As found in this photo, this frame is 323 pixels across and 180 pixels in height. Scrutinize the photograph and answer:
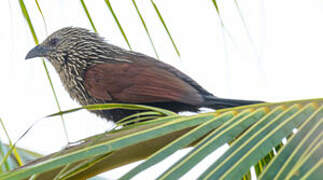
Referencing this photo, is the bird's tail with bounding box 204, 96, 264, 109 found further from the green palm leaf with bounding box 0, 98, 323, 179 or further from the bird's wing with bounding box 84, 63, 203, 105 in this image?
the green palm leaf with bounding box 0, 98, 323, 179

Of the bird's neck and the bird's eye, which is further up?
the bird's eye

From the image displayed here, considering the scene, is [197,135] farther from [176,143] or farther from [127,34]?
[127,34]

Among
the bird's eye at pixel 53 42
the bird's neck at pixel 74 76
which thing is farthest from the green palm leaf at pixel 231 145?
the bird's eye at pixel 53 42

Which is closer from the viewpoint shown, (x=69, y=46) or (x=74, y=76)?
(x=74, y=76)

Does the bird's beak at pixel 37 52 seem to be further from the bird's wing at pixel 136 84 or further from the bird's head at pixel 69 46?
the bird's wing at pixel 136 84

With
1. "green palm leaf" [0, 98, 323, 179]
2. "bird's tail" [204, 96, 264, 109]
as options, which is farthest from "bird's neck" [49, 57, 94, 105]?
"green palm leaf" [0, 98, 323, 179]

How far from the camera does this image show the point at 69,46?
12.2 feet

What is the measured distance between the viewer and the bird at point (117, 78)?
9.09 ft

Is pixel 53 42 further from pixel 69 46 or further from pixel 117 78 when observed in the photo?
pixel 117 78

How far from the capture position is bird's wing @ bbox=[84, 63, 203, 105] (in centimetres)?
276

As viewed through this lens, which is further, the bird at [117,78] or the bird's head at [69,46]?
the bird's head at [69,46]

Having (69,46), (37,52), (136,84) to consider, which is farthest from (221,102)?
(37,52)

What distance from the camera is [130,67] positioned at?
308 cm

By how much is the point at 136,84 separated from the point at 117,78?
0.15 meters
